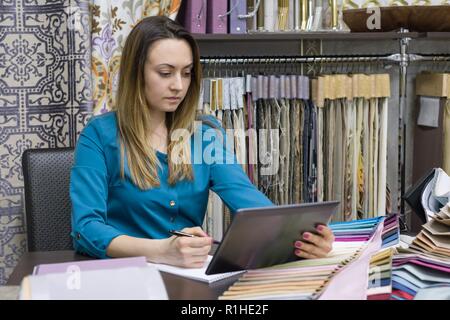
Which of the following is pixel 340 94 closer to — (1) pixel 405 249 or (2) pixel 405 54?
(2) pixel 405 54

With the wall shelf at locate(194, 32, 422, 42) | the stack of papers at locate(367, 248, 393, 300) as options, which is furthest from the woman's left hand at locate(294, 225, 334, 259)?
the wall shelf at locate(194, 32, 422, 42)

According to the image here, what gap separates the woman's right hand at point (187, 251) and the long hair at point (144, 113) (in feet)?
1.34

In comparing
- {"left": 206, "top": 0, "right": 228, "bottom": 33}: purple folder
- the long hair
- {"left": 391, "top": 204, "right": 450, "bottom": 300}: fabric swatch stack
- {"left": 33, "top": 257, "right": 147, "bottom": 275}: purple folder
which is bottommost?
{"left": 391, "top": 204, "right": 450, "bottom": 300}: fabric swatch stack

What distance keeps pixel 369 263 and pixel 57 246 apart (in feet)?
3.79

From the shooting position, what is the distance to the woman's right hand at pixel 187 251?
1.48m

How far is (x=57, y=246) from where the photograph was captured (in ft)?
7.15

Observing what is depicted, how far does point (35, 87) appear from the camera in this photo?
8.85 ft

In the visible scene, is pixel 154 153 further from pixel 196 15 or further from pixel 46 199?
pixel 196 15

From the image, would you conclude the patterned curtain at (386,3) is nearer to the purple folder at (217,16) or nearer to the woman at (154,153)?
the purple folder at (217,16)

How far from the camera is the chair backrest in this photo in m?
2.15

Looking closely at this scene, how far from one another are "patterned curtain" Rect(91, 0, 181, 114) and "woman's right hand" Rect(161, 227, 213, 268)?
4.15 feet

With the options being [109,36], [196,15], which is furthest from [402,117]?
[109,36]

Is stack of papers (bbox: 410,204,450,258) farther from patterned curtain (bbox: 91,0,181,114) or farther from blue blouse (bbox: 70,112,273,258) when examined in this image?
patterned curtain (bbox: 91,0,181,114)

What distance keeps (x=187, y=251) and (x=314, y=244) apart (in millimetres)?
269
